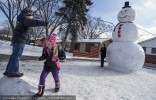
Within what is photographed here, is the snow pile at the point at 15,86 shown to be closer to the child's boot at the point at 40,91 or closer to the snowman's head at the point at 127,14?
the child's boot at the point at 40,91

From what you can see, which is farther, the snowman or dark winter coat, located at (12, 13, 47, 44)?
the snowman

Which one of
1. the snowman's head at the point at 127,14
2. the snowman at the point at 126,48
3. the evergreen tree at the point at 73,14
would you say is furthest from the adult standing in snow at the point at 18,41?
the evergreen tree at the point at 73,14

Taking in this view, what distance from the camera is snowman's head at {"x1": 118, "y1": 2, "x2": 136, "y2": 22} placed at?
12391 millimetres

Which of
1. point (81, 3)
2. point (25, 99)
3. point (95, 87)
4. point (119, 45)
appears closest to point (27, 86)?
point (25, 99)

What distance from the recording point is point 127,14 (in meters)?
12.4

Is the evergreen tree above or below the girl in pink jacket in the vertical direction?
above

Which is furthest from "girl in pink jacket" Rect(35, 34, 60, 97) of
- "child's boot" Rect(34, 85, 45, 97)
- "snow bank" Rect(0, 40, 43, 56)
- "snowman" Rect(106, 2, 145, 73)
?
"snow bank" Rect(0, 40, 43, 56)

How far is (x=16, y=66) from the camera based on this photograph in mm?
6332

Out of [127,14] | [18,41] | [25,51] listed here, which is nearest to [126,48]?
[127,14]

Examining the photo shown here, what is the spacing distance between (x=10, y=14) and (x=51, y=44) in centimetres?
2874

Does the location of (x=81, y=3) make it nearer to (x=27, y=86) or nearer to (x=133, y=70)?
(x=133, y=70)

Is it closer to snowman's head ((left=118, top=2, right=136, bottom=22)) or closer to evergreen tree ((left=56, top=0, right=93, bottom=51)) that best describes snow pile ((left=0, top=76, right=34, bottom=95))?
snowman's head ((left=118, top=2, right=136, bottom=22))

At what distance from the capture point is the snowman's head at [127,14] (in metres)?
12.4

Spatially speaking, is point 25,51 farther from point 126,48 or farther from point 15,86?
point 15,86
